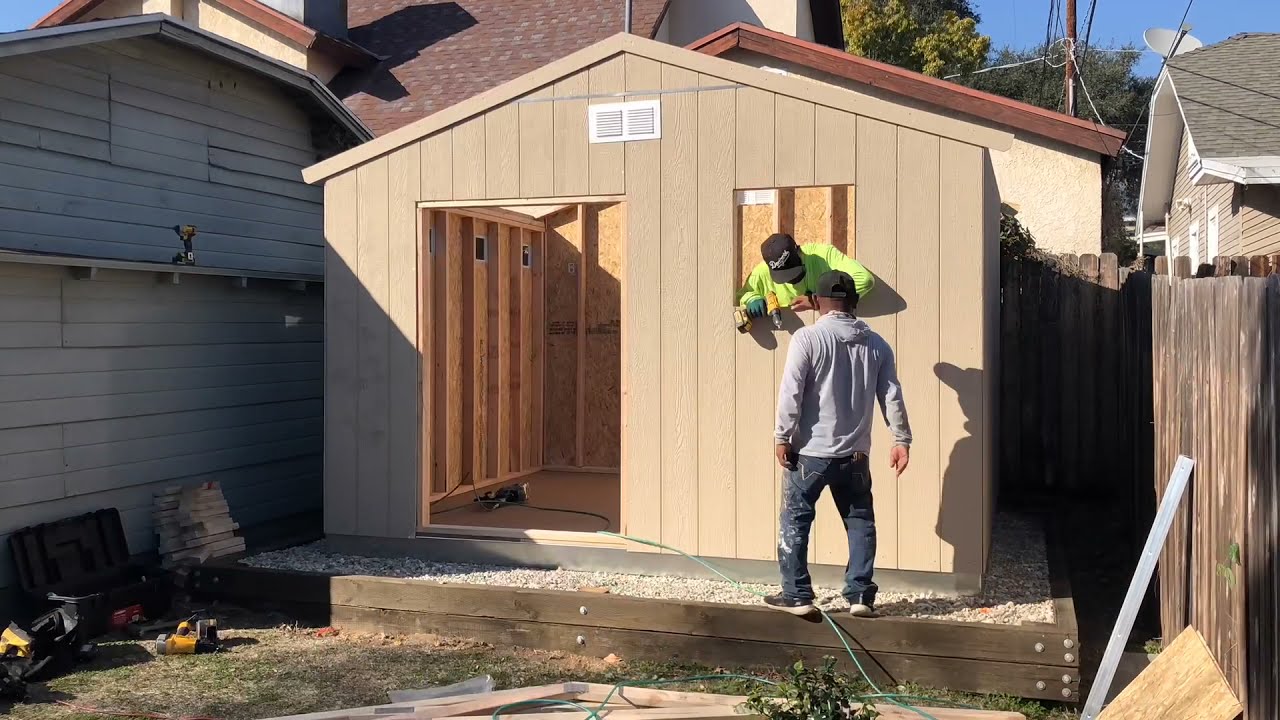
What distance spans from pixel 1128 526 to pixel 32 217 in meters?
8.07

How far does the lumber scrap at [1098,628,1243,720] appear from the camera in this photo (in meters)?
3.97

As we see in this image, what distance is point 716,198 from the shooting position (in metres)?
6.55

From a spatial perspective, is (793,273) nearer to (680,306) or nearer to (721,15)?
(680,306)

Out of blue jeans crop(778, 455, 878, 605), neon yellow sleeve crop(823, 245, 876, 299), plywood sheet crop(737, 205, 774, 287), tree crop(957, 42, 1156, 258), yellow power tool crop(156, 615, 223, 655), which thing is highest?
tree crop(957, 42, 1156, 258)

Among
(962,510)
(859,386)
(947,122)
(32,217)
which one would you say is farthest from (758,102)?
(32,217)

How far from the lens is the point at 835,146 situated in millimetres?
6316

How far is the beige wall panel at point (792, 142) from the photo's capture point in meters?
6.36

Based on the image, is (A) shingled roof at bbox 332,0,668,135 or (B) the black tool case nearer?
(B) the black tool case

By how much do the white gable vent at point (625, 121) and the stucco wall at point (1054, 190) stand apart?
7314 millimetres

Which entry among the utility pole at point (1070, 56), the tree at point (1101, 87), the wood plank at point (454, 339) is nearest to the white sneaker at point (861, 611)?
the wood plank at point (454, 339)

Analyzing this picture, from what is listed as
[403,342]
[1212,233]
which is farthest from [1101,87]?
[403,342]

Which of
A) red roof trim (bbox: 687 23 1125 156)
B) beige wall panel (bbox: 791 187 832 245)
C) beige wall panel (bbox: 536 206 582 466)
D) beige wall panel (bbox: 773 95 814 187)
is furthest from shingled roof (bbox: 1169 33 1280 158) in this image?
beige wall panel (bbox: 773 95 814 187)

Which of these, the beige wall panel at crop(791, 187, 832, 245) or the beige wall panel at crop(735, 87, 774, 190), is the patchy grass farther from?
the beige wall panel at crop(791, 187, 832, 245)

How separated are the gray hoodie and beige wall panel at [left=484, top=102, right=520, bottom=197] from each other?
2306mm
